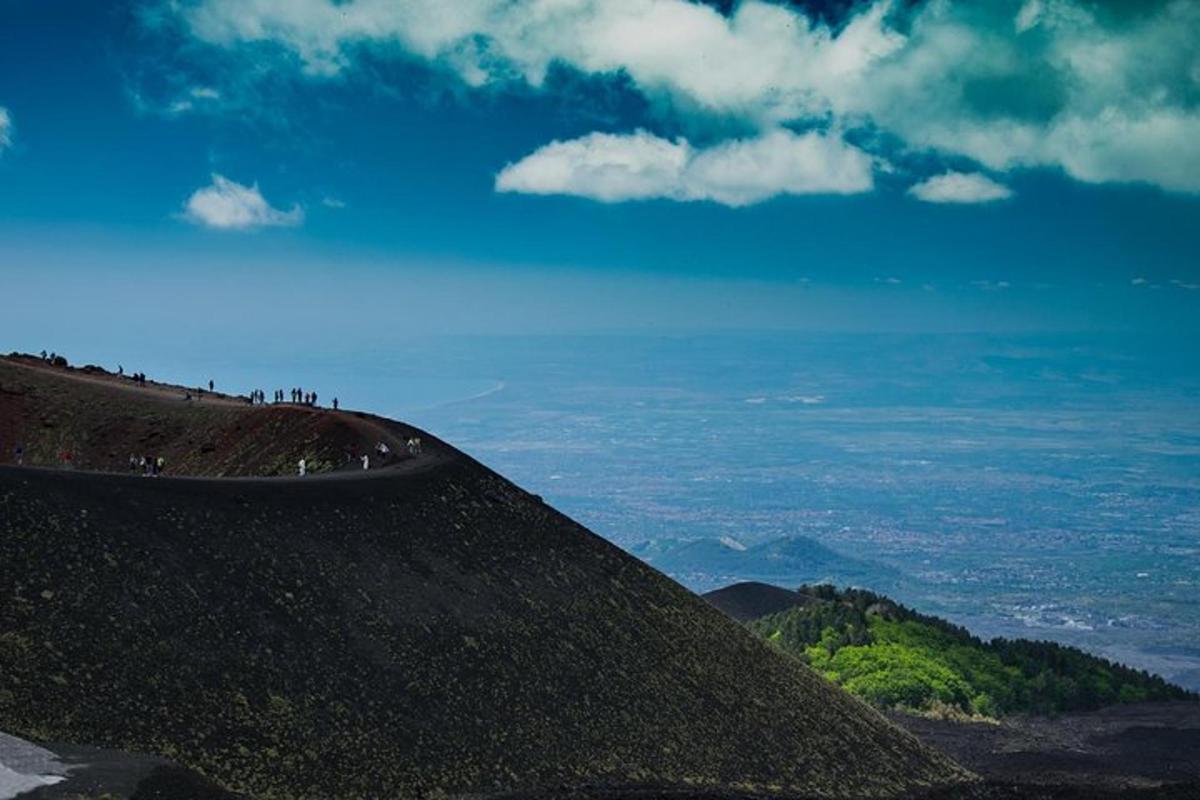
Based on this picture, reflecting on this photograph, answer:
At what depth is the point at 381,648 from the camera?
62.6 m

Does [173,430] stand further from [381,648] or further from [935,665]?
[935,665]

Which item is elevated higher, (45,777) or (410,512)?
(410,512)

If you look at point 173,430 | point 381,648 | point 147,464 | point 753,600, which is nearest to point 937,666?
point 753,600

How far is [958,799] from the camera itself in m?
72.9

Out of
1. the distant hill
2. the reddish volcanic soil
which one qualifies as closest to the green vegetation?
the distant hill

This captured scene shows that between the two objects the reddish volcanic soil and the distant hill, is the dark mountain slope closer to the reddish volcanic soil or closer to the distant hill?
the distant hill

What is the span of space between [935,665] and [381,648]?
73673mm

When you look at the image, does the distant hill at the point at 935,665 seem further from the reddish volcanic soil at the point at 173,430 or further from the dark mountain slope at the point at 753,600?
the reddish volcanic soil at the point at 173,430

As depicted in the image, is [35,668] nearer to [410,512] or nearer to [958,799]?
[410,512]

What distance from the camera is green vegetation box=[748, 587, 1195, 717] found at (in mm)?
119375

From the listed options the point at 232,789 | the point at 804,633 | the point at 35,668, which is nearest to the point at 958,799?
the point at 232,789

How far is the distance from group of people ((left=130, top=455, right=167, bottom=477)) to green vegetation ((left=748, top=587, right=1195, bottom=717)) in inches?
1891

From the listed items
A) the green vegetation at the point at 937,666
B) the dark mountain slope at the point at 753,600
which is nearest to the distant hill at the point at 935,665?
the green vegetation at the point at 937,666

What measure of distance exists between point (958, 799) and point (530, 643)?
21.7 metres
